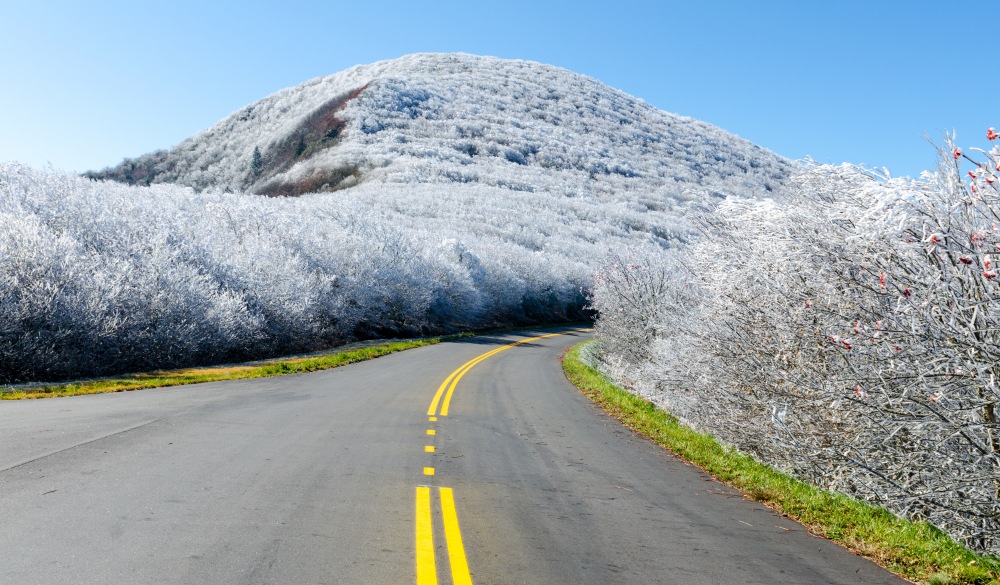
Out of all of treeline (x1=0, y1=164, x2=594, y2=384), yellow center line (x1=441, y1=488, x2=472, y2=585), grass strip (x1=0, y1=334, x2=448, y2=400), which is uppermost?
treeline (x1=0, y1=164, x2=594, y2=384)

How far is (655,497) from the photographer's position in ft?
22.9

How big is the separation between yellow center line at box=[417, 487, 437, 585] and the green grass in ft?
11.5

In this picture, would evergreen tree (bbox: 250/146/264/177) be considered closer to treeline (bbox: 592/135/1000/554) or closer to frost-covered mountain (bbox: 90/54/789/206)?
frost-covered mountain (bbox: 90/54/789/206)

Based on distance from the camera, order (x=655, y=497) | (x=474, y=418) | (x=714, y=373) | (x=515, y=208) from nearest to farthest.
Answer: (x=655, y=497) < (x=714, y=373) < (x=474, y=418) < (x=515, y=208)

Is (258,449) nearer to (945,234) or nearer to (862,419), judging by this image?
(862,419)

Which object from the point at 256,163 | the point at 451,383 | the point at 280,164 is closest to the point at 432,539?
the point at 451,383

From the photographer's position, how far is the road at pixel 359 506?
4477mm

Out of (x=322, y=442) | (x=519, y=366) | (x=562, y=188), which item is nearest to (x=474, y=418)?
(x=322, y=442)

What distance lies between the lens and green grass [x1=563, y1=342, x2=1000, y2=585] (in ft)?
16.7

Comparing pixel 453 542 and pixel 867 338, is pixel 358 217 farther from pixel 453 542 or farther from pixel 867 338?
pixel 453 542

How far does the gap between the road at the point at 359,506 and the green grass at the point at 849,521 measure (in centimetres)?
25

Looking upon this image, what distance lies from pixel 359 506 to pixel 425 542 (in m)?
1.09

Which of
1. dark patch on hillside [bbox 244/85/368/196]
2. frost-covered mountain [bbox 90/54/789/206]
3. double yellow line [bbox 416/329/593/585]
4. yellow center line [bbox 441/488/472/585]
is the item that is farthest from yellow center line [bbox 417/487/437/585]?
dark patch on hillside [bbox 244/85/368/196]

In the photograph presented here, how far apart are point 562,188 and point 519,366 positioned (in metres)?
63.0
